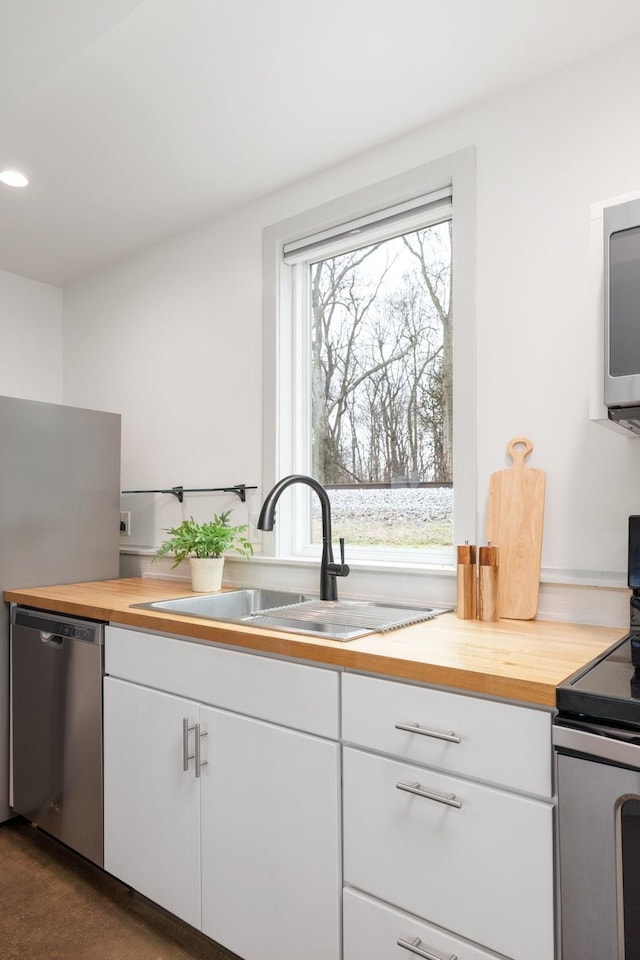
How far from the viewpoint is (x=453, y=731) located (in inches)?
47.4

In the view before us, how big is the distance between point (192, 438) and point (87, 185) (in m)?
1.06

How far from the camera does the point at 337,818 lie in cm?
136

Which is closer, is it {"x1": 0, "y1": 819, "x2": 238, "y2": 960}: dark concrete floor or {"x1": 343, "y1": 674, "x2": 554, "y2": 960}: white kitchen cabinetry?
{"x1": 343, "y1": 674, "x2": 554, "y2": 960}: white kitchen cabinetry

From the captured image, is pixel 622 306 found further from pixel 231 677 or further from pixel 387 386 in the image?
pixel 231 677

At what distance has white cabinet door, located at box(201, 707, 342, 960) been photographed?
1381 millimetres

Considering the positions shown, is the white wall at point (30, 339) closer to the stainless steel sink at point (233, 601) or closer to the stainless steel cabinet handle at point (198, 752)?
the stainless steel sink at point (233, 601)

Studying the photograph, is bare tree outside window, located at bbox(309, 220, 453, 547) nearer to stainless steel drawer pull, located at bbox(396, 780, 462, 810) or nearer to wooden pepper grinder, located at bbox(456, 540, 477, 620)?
wooden pepper grinder, located at bbox(456, 540, 477, 620)

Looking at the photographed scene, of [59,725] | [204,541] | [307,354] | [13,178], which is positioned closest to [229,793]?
[59,725]

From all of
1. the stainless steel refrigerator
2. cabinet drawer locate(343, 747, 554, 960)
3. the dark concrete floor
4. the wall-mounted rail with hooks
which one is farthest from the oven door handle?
the stainless steel refrigerator

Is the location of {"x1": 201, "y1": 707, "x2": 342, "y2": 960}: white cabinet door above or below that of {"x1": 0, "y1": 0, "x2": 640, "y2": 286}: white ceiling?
below

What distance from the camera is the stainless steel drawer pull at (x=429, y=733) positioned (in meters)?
1.19

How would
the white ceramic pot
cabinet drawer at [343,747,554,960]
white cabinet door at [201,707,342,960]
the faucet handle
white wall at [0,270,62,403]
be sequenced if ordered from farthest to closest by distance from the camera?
white wall at [0,270,62,403]
the white ceramic pot
the faucet handle
white cabinet door at [201,707,342,960]
cabinet drawer at [343,747,554,960]

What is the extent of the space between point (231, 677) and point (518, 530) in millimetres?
864

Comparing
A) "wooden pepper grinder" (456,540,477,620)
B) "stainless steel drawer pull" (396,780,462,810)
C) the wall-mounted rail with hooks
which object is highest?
the wall-mounted rail with hooks
